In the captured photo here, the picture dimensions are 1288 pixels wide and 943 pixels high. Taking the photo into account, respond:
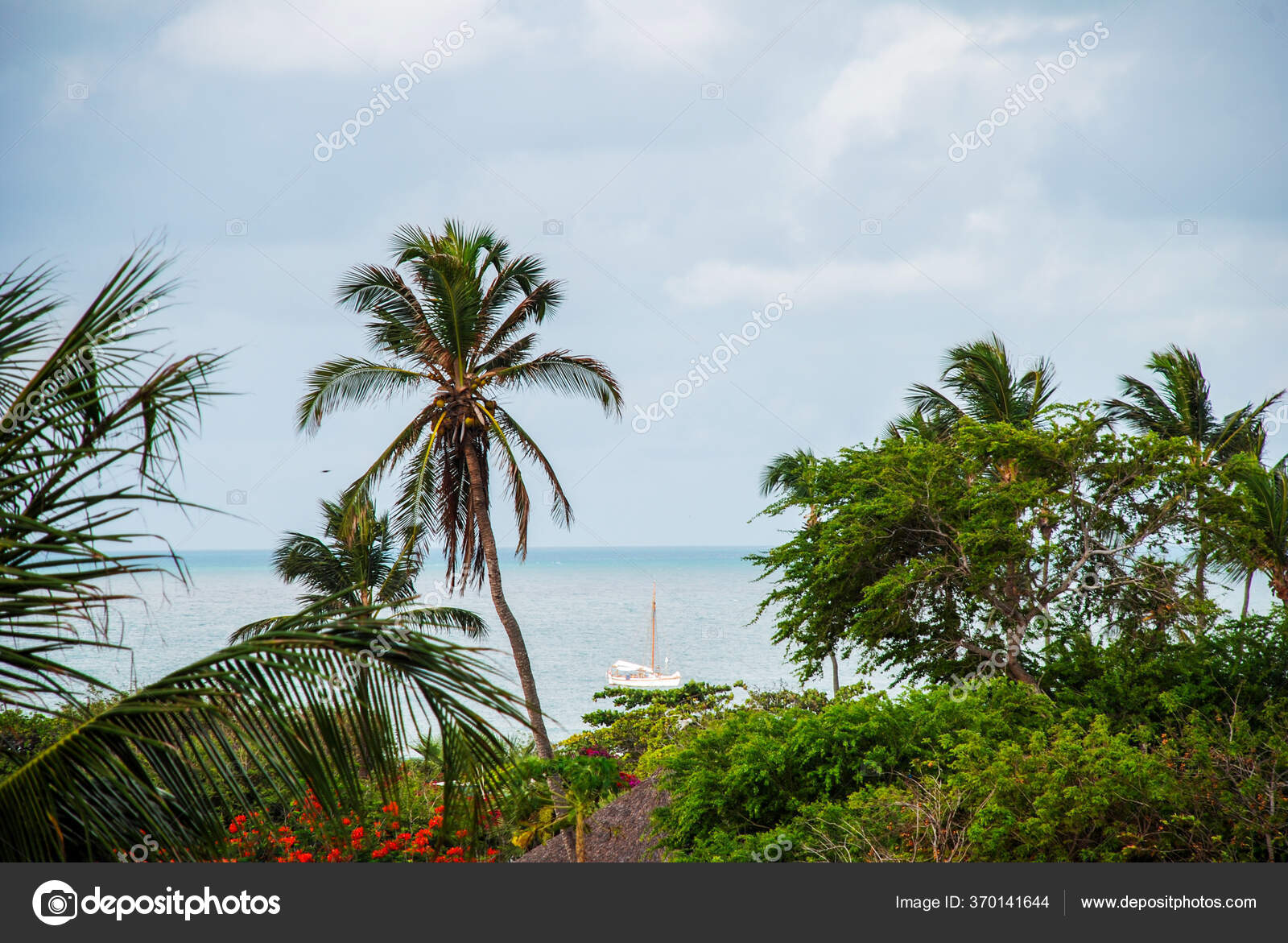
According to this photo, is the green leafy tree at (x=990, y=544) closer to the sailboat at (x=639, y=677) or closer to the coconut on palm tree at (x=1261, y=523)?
the coconut on palm tree at (x=1261, y=523)

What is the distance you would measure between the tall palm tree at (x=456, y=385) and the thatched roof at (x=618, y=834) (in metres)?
2.15

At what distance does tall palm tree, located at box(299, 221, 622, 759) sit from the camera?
13953mm

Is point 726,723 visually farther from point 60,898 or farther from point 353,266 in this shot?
point 353,266

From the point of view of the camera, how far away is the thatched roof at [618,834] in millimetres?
10578

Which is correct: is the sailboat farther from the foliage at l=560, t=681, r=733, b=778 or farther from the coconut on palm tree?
the coconut on palm tree

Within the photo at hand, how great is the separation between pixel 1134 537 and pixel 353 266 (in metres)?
12.9

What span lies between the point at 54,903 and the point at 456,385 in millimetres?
11195

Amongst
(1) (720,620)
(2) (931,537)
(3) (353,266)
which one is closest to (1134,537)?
(2) (931,537)

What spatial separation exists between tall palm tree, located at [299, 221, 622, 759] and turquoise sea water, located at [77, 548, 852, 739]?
6576 millimetres

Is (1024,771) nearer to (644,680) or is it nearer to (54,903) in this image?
(54,903)

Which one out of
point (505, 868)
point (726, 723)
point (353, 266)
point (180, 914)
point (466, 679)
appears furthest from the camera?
point (353, 266)

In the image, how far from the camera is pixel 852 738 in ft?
29.7

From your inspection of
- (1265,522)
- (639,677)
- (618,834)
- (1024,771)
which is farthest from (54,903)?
(639,677)

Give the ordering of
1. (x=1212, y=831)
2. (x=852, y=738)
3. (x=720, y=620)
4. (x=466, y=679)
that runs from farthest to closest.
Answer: (x=720, y=620), (x=852, y=738), (x=1212, y=831), (x=466, y=679)
